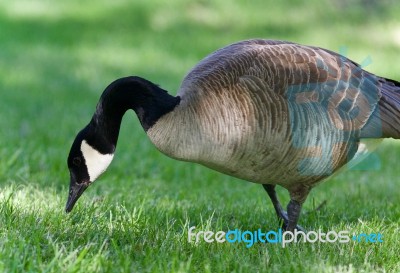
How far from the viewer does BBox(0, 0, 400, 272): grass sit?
3.77 metres

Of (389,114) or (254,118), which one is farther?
(389,114)

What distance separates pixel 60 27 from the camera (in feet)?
46.4

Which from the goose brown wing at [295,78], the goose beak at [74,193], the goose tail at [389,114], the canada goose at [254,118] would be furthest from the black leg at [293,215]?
the goose beak at [74,193]

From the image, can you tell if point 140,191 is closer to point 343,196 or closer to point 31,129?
point 343,196

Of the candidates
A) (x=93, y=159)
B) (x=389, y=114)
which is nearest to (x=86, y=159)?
(x=93, y=159)

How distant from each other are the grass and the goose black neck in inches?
19.5

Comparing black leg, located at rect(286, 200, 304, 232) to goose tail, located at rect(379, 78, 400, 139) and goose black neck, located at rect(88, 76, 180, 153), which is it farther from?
goose black neck, located at rect(88, 76, 180, 153)

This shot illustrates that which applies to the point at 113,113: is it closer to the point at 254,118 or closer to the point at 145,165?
the point at 254,118

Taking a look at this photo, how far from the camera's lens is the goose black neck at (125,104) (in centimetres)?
409

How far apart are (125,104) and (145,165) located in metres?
2.83

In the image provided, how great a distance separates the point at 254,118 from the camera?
3.97 meters

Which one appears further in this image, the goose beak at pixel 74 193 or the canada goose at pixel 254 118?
the goose beak at pixel 74 193

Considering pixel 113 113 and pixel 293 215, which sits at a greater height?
pixel 113 113

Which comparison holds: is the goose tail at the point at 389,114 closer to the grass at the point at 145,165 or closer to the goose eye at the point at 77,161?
the grass at the point at 145,165
